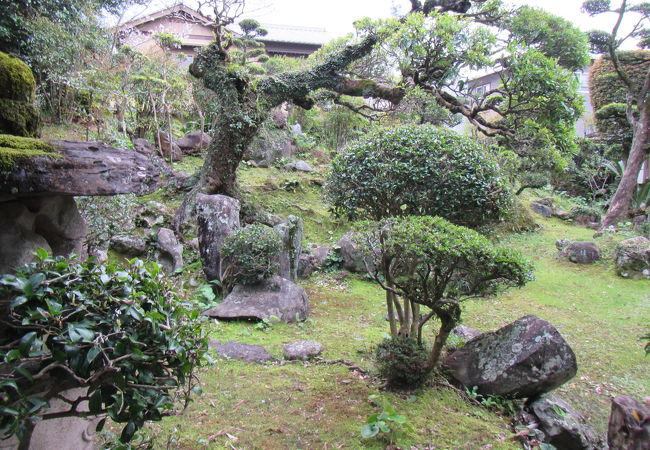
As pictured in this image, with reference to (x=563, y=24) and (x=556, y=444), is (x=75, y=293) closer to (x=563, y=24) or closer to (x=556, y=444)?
(x=556, y=444)

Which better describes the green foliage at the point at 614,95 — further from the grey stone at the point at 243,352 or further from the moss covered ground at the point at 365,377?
the grey stone at the point at 243,352

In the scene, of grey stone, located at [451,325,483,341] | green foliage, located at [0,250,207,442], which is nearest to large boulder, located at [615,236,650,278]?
grey stone, located at [451,325,483,341]

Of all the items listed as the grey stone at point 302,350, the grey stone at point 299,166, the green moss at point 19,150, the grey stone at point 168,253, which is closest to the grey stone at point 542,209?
the grey stone at point 299,166

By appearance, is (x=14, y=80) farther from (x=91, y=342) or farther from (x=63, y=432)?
(x=63, y=432)

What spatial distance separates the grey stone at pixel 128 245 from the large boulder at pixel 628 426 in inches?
296

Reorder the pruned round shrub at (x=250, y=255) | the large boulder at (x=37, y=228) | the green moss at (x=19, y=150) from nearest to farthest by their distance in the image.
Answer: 1. the green moss at (x=19, y=150)
2. the large boulder at (x=37, y=228)
3. the pruned round shrub at (x=250, y=255)

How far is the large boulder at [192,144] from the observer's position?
13758 millimetres

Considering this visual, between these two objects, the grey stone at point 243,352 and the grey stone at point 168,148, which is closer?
the grey stone at point 243,352

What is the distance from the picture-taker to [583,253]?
33.1ft

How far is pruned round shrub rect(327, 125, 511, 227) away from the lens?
4207 mm

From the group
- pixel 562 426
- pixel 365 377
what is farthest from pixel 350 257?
pixel 562 426

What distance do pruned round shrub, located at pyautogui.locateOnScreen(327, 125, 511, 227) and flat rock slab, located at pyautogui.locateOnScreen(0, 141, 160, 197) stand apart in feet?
8.24

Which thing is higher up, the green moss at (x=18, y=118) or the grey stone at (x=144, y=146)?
the green moss at (x=18, y=118)

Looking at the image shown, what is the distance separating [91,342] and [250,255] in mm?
5041
